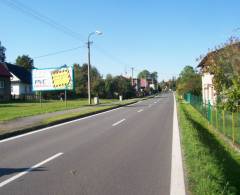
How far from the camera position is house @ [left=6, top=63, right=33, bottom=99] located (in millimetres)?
72312

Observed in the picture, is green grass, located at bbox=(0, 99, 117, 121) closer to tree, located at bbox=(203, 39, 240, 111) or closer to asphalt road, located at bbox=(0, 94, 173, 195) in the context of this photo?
asphalt road, located at bbox=(0, 94, 173, 195)

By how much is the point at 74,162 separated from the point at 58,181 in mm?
1955

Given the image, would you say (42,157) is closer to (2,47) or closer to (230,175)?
(230,175)

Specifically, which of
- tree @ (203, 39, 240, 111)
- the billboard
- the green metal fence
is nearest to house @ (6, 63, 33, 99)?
the billboard

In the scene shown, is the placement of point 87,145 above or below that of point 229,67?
below

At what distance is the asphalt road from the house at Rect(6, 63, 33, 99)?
5838 cm

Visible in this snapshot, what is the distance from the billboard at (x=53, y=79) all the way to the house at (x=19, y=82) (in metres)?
25.8

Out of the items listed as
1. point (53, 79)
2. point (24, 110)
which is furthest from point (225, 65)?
point (53, 79)

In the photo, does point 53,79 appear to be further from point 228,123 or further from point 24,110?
point 228,123

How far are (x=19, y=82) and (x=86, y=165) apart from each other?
65652 millimetres

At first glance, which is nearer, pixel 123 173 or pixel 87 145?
pixel 123 173

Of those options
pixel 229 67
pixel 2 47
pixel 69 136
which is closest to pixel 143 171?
pixel 69 136

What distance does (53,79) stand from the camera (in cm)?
4428

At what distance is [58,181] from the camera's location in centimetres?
772
